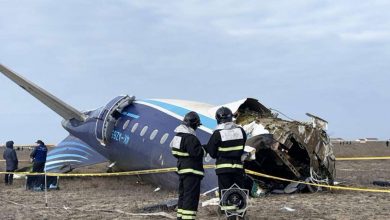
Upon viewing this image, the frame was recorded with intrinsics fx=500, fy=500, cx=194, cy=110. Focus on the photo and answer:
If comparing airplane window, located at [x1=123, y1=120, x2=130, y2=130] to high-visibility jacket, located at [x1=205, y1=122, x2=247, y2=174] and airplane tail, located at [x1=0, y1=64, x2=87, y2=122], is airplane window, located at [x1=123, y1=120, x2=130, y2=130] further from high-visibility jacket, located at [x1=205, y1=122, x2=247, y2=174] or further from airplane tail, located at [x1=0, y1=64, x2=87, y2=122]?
high-visibility jacket, located at [x1=205, y1=122, x2=247, y2=174]

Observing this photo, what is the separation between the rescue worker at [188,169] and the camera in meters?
9.08

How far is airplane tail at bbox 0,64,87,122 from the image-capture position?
1969 cm


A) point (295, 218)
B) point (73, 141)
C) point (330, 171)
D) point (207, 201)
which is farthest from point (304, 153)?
point (73, 141)

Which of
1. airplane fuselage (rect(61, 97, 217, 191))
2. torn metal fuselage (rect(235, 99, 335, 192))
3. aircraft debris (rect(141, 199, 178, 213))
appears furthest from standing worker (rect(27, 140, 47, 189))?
aircraft debris (rect(141, 199, 178, 213))

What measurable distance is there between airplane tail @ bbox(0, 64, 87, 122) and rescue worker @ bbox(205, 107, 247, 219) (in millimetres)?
11914

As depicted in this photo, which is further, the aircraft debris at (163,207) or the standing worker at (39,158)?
the standing worker at (39,158)

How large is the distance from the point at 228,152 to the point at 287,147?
548cm

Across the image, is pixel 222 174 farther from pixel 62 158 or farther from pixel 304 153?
pixel 62 158

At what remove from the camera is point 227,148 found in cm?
945

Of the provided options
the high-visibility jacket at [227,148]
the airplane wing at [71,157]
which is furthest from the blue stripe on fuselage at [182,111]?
the high-visibility jacket at [227,148]

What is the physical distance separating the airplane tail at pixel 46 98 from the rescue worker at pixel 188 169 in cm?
1174

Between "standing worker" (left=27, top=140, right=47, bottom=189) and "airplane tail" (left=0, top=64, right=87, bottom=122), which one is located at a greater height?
"airplane tail" (left=0, top=64, right=87, bottom=122)

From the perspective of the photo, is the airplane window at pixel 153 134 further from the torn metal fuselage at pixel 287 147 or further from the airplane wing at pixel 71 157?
the airplane wing at pixel 71 157

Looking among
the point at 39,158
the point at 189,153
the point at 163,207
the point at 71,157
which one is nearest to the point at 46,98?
the point at 39,158
